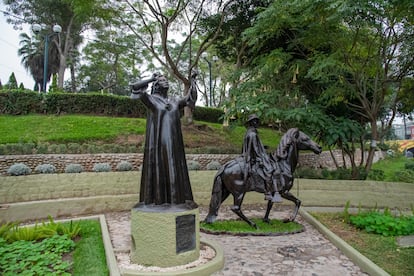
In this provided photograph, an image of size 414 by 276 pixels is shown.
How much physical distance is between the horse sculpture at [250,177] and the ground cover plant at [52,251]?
9.04 feet

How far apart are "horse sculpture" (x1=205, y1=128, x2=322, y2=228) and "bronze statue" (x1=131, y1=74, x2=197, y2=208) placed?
2423mm

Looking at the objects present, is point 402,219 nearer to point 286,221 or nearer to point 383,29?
point 286,221

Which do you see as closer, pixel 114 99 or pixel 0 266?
pixel 0 266

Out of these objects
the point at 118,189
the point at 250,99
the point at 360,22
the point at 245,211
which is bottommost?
the point at 245,211

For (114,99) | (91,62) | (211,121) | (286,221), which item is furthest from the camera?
(91,62)

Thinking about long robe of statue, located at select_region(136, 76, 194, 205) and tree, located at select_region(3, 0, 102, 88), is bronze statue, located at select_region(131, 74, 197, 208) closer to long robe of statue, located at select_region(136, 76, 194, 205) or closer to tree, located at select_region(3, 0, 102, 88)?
long robe of statue, located at select_region(136, 76, 194, 205)

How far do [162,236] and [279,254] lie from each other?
7.90ft

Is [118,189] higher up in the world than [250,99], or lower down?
lower down

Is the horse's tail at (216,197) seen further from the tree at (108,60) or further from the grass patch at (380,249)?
the tree at (108,60)

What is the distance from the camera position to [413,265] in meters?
5.46

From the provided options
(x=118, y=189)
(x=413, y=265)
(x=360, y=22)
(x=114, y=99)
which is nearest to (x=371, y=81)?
(x=360, y=22)

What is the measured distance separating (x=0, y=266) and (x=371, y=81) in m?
12.2

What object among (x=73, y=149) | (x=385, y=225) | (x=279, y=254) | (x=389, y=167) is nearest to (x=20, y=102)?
(x=73, y=149)

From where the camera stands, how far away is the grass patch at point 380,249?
5412 mm
